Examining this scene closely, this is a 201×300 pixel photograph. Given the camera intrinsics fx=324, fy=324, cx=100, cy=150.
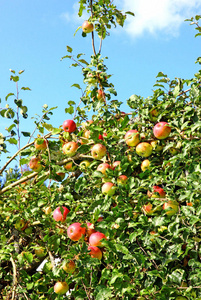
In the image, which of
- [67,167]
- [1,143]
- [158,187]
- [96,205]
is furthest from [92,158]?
[1,143]

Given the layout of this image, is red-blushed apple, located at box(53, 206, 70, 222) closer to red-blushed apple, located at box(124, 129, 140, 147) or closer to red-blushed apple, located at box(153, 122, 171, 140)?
red-blushed apple, located at box(124, 129, 140, 147)

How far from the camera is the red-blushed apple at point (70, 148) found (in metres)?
2.48

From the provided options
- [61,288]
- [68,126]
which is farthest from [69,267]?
[68,126]

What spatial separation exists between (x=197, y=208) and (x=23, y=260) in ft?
4.65

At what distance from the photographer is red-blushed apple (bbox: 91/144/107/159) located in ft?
7.53

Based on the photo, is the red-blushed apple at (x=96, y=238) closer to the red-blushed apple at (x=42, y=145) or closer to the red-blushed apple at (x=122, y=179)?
the red-blushed apple at (x=122, y=179)

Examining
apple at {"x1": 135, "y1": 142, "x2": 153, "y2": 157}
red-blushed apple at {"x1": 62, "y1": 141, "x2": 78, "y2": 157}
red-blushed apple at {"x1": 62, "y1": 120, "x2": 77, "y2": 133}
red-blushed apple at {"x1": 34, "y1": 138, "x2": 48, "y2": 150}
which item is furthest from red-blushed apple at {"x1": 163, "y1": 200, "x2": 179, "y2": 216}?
red-blushed apple at {"x1": 34, "y1": 138, "x2": 48, "y2": 150}

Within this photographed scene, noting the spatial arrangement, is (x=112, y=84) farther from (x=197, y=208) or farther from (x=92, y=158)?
(x=197, y=208)

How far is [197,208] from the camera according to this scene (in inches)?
69.9

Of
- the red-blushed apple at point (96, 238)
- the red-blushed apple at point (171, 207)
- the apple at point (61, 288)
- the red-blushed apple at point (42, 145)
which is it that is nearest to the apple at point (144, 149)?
the red-blushed apple at point (171, 207)

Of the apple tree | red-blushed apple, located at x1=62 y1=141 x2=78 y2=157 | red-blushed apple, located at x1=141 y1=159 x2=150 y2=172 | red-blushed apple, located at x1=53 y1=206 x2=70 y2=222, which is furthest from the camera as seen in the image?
red-blushed apple, located at x1=62 y1=141 x2=78 y2=157

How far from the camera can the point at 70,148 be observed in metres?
2.49

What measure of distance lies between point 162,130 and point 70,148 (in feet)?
2.39

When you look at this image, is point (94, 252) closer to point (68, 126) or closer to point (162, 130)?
point (162, 130)
